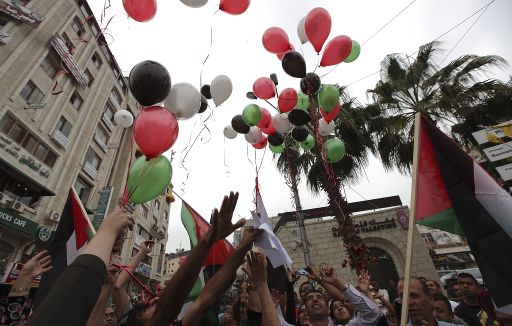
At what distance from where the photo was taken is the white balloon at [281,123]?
632 cm

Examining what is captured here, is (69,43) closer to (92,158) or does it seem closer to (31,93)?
(31,93)

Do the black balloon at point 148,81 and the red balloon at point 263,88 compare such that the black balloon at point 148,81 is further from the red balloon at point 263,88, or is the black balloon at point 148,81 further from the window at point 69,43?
the window at point 69,43

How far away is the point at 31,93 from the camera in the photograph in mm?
14367

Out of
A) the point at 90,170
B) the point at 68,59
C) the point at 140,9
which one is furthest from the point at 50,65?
the point at 140,9

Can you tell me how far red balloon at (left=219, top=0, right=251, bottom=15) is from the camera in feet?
14.0

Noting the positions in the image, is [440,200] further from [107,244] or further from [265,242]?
[107,244]

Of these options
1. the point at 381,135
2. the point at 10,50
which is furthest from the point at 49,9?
the point at 381,135

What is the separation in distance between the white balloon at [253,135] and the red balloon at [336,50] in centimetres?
213

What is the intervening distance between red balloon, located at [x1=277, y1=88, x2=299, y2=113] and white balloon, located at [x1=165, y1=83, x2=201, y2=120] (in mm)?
2559

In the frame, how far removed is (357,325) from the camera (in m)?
3.03

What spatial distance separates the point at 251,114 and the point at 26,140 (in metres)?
14.1

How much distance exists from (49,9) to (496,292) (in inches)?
868

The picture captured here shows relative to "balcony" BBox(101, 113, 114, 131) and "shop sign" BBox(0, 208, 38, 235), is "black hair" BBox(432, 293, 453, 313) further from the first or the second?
"balcony" BBox(101, 113, 114, 131)

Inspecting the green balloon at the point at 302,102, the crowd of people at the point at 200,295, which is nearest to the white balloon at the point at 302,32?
the green balloon at the point at 302,102
